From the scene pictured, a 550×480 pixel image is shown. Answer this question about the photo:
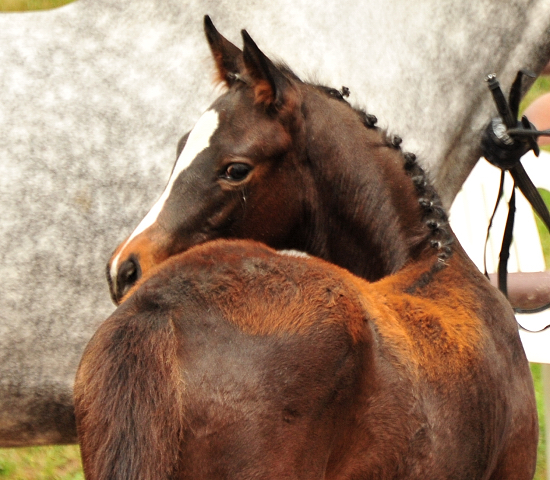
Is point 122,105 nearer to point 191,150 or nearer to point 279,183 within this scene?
point 191,150

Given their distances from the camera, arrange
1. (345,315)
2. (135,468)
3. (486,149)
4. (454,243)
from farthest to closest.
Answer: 1. (486,149)
2. (454,243)
3. (345,315)
4. (135,468)

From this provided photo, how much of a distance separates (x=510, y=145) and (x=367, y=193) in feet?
2.08

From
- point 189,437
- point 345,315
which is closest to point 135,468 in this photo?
point 189,437

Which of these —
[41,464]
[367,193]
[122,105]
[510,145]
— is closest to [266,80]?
[367,193]

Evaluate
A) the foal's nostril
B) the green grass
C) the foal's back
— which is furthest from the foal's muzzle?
the green grass

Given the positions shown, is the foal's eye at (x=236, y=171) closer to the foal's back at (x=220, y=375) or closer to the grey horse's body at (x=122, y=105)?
the grey horse's body at (x=122, y=105)

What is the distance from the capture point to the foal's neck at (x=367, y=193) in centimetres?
183

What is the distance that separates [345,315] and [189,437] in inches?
13.3

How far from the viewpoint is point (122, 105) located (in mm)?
2258

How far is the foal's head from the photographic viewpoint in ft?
5.98

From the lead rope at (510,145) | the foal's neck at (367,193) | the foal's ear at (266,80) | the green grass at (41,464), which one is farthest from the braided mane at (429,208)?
the green grass at (41,464)

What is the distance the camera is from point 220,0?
2.40 metres

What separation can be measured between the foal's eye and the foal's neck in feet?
0.56

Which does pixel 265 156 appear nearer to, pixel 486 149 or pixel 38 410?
pixel 486 149
